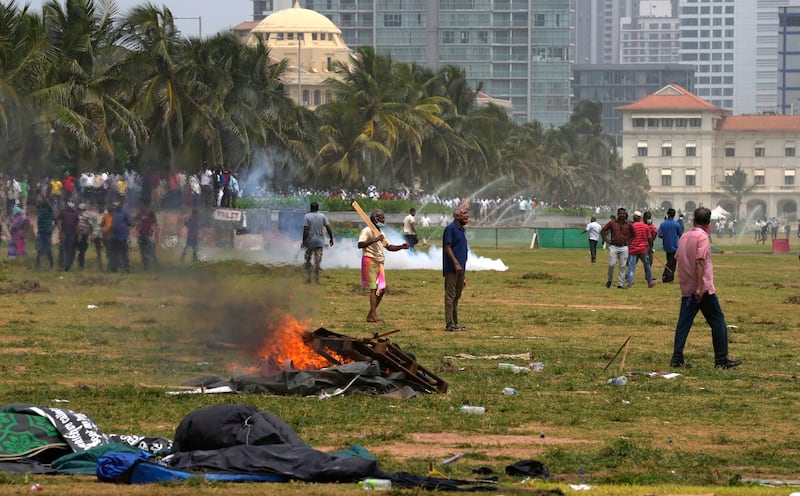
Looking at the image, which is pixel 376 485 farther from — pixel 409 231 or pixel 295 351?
pixel 409 231

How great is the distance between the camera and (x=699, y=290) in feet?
57.0

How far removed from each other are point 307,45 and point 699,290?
17084cm

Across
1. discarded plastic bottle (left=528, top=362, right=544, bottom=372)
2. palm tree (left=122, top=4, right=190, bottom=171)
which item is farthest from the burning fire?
palm tree (left=122, top=4, right=190, bottom=171)

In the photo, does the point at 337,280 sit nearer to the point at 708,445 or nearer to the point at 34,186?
the point at 34,186

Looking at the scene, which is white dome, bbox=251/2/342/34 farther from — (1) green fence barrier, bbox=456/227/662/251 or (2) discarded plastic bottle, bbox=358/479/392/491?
(2) discarded plastic bottle, bbox=358/479/392/491

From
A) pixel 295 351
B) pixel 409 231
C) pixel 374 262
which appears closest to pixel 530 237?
pixel 409 231

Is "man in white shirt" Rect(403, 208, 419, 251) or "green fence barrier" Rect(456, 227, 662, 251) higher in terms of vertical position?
"man in white shirt" Rect(403, 208, 419, 251)

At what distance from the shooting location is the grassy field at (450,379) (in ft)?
36.8

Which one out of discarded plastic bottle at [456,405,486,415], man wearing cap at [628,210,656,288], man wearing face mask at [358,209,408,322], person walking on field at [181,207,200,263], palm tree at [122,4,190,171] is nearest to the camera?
discarded plastic bottle at [456,405,486,415]

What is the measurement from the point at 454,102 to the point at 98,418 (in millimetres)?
84903

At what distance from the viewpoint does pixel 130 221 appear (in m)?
19.7

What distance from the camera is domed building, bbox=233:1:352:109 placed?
17925 cm

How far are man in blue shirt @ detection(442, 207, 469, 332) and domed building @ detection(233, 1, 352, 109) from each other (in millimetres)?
154846

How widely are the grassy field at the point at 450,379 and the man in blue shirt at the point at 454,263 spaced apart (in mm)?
463
